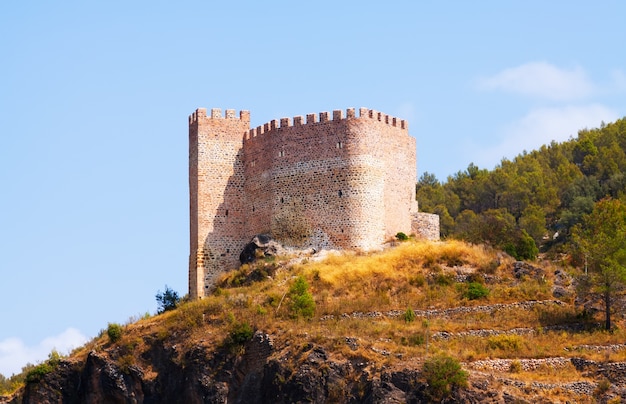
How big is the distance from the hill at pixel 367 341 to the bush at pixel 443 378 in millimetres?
43

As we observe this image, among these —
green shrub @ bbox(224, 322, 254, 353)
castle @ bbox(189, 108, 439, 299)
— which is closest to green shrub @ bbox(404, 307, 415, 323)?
green shrub @ bbox(224, 322, 254, 353)

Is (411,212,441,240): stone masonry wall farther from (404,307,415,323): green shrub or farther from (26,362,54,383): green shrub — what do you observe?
(26,362,54,383): green shrub

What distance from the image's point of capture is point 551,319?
171 ft

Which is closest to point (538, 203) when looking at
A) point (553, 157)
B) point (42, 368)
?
point (553, 157)

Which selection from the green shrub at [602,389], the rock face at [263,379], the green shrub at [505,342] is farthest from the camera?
the green shrub at [505,342]

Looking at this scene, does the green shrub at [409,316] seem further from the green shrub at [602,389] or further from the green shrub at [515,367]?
the green shrub at [602,389]

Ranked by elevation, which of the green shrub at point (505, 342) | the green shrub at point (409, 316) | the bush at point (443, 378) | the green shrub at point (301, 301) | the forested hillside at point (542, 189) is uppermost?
the forested hillside at point (542, 189)

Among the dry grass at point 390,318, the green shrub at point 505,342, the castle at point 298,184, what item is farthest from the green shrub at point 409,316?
the castle at point 298,184

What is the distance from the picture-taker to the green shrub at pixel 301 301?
177 feet

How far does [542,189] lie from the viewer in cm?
8175

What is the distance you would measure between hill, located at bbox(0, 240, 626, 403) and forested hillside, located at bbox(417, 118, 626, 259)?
50.5 ft

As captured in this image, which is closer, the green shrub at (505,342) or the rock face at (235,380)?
the rock face at (235,380)

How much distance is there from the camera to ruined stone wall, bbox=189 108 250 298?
207 ft

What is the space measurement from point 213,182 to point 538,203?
25.2m
